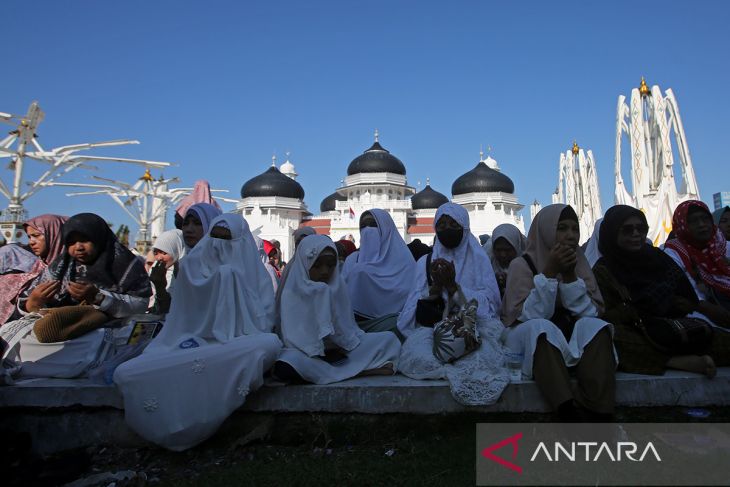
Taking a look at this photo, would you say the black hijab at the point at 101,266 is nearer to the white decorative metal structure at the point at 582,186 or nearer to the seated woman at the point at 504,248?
the seated woman at the point at 504,248

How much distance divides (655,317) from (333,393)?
6.13ft

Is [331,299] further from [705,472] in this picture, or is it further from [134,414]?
[705,472]

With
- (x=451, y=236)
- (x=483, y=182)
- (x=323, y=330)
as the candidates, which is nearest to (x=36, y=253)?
(x=323, y=330)

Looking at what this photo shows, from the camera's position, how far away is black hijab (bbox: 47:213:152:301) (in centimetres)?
316

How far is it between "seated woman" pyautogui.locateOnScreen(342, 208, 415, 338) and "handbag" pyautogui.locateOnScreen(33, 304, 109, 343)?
1.84 m

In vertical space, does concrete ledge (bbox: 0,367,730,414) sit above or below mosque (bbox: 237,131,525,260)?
below

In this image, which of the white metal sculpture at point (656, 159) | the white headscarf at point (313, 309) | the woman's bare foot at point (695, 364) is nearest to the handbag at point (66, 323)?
the white headscarf at point (313, 309)

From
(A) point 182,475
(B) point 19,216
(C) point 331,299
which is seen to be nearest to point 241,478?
(A) point 182,475

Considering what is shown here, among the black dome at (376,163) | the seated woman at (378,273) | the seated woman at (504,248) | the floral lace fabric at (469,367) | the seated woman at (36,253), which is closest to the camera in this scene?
the floral lace fabric at (469,367)

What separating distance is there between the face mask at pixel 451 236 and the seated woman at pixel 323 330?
0.79 m

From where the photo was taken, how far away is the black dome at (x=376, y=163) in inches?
1476

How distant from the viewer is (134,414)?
7.64 ft

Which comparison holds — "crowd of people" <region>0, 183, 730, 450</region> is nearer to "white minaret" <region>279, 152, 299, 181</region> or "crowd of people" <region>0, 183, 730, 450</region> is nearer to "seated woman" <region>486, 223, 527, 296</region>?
"seated woman" <region>486, 223, 527, 296</region>

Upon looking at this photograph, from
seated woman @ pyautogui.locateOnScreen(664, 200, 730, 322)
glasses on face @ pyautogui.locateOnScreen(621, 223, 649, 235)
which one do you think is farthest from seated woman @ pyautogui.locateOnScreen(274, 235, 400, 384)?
seated woman @ pyautogui.locateOnScreen(664, 200, 730, 322)
